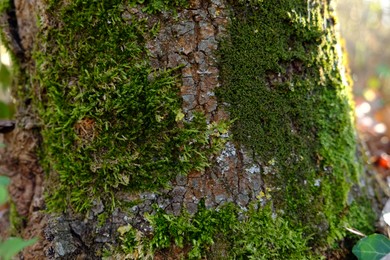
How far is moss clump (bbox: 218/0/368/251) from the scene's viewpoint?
4.83 feet

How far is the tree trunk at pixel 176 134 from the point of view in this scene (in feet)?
4.65

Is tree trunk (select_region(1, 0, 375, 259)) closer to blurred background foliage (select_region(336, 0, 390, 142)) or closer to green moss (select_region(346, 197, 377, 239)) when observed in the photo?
green moss (select_region(346, 197, 377, 239))

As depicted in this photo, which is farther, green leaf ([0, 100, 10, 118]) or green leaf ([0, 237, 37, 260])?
green leaf ([0, 100, 10, 118])

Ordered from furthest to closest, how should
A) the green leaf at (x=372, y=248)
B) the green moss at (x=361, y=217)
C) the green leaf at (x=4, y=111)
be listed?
the green leaf at (x=4, y=111) < the green moss at (x=361, y=217) < the green leaf at (x=372, y=248)

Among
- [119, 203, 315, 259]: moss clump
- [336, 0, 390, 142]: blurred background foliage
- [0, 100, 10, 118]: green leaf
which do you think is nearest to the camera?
[119, 203, 315, 259]: moss clump

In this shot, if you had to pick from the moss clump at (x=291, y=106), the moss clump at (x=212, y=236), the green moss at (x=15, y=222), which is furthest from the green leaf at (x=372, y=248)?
the green moss at (x=15, y=222)

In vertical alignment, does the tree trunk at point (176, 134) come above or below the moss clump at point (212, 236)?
above

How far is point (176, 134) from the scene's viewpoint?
4.69 feet

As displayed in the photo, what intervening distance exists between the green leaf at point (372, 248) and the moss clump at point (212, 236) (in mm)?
293

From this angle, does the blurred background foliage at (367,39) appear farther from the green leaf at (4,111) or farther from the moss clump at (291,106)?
the green leaf at (4,111)

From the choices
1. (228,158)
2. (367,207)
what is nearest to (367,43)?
(367,207)

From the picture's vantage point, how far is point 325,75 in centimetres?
174

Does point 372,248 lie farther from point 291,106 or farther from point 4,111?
point 4,111

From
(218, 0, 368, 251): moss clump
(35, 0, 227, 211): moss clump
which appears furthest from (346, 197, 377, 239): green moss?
(35, 0, 227, 211): moss clump
